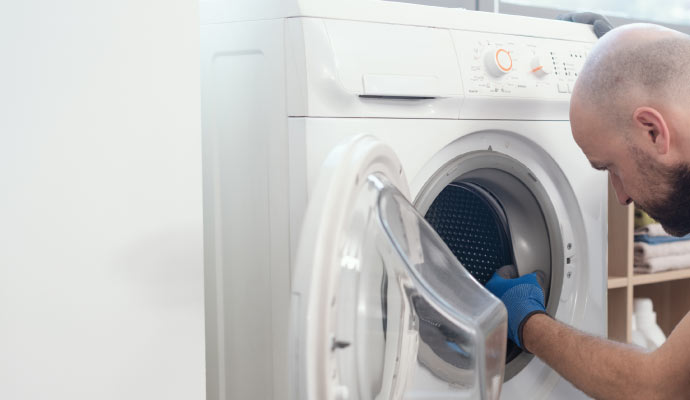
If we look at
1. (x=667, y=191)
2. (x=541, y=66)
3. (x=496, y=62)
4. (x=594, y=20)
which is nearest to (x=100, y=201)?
(x=496, y=62)

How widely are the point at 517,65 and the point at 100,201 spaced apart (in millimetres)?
767

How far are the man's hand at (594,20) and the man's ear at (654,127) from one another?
387 millimetres

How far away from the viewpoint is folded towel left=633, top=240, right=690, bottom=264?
1976mm

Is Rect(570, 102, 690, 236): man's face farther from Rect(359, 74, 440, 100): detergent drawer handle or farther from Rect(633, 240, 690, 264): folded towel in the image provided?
Rect(633, 240, 690, 264): folded towel

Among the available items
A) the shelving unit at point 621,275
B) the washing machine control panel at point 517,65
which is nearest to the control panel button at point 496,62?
the washing machine control panel at point 517,65

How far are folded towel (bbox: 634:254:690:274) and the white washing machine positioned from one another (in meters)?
0.46

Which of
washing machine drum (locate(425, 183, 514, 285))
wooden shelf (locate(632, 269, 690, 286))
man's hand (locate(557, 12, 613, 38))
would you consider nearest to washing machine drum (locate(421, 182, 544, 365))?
washing machine drum (locate(425, 183, 514, 285))

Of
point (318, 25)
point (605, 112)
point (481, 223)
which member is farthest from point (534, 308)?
point (318, 25)

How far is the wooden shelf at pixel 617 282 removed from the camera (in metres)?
1.87

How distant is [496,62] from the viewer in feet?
4.35

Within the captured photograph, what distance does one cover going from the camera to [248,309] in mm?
1250

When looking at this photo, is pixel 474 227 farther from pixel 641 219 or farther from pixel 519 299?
pixel 641 219

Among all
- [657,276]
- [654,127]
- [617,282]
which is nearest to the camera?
[654,127]

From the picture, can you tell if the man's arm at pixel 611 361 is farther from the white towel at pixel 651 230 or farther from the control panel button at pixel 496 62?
the white towel at pixel 651 230
